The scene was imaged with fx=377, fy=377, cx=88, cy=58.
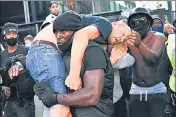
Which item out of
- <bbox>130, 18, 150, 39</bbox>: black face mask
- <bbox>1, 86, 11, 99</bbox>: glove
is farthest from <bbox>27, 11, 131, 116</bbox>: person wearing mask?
<bbox>1, 86, 11, 99</bbox>: glove

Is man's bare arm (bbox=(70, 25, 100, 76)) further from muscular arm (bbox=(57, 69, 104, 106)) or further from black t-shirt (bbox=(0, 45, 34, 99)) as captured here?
black t-shirt (bbox=(0, 45, 34, 99))

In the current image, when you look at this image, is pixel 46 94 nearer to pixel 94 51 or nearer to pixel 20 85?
pixel 94 51

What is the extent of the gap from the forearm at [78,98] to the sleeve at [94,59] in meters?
0.16

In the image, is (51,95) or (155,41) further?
(155,41)

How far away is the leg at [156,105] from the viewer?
12.9 feet

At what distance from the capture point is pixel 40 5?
9.09 m

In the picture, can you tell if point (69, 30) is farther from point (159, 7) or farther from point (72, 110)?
point (159, 7)

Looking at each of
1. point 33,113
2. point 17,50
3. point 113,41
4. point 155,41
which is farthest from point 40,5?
point 113,41

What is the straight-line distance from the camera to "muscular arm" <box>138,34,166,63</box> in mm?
3660

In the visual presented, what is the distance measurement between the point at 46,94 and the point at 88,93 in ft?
0.94

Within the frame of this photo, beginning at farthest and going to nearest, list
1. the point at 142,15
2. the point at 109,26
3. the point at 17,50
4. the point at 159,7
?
the point at 159,7
the point at 17,50
the point at 142,15
the point at 109,26

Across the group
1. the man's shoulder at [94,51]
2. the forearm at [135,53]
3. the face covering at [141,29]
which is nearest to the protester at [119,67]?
the forearm at [135,53]

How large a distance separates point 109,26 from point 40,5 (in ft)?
21.4

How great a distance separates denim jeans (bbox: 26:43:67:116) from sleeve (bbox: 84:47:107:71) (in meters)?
0.20
